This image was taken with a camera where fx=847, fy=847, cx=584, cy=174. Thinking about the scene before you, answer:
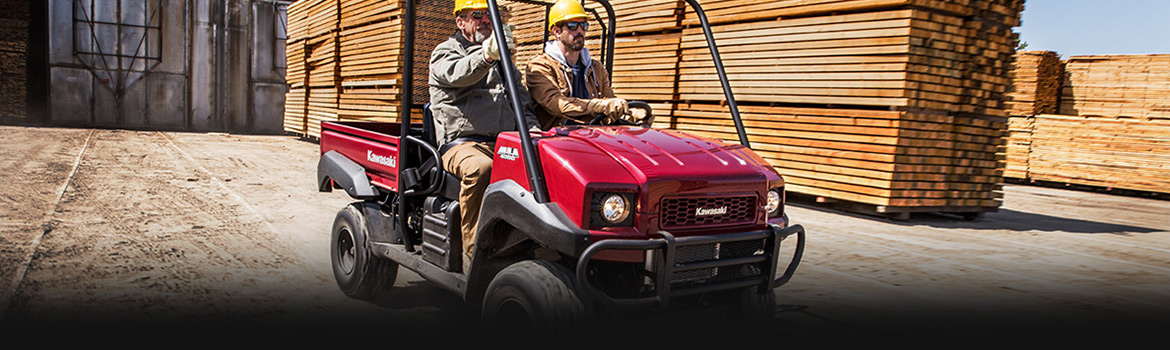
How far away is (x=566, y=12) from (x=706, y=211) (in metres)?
1.18

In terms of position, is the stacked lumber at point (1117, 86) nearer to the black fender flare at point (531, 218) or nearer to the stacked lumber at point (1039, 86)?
the stacked lumber at point (1039, 86)

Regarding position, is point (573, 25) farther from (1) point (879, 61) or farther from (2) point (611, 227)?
(1) point (879, 61)

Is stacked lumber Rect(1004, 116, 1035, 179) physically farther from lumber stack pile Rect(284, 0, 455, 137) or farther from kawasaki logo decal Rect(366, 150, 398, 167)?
kawasaki logo decal Rect(366, 150, 398, 167)

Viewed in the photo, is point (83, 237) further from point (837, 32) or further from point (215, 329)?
point (837, 32)

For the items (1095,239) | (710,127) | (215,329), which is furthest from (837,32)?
(215,329)

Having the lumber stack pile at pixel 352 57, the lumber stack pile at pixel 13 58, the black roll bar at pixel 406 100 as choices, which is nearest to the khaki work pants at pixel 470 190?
the black roll bar at pixel 406 100

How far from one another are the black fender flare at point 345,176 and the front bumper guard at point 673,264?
185 centimetres

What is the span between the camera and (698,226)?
3.07 meters

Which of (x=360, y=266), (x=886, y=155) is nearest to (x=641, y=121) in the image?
(x=360, y=266)

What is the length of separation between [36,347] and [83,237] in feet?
9.75

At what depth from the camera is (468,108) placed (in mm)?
3877

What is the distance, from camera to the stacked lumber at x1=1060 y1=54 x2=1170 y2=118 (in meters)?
13.2

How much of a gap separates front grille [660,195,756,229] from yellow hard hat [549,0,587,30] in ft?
3.69

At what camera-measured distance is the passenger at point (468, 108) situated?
3496 millimetres
